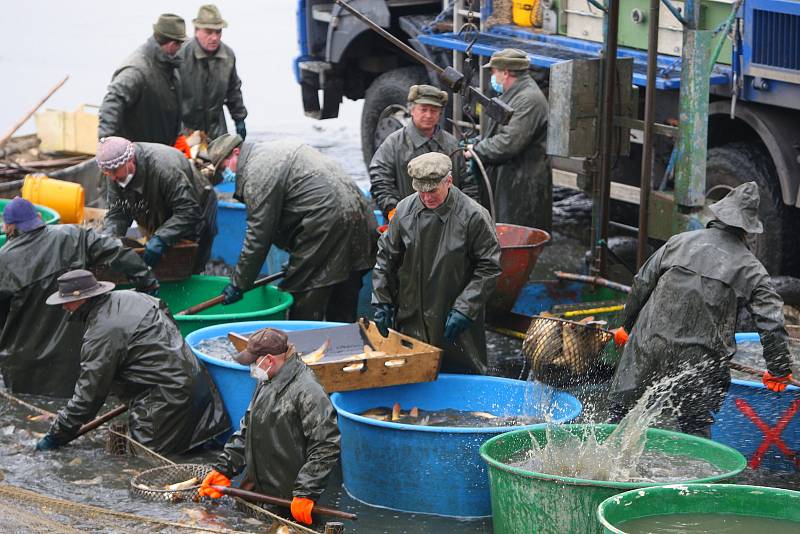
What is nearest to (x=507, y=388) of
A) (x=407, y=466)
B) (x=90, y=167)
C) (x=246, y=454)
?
(x=407, y=466)

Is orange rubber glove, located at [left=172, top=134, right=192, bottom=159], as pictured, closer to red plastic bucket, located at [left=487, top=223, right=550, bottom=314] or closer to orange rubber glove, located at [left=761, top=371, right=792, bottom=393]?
red plastic bucket, located at [left=487, top=223, right=550, bottom=314]

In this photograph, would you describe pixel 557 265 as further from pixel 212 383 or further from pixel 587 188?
pixel 212 383

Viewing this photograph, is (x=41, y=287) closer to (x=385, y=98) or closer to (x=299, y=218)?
(x=299, y=218)

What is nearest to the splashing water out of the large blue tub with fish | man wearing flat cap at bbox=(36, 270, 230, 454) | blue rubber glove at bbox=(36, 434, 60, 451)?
the large blue tub with fish

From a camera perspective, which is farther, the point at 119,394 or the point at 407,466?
the point at 119,394

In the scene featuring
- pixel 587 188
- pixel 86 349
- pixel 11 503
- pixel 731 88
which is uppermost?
pixel 731 88

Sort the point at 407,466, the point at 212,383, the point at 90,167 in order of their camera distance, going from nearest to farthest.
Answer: the point at 407,466 → the point at 212,383 → the point at 90,167

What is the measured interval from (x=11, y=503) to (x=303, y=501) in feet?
4.57

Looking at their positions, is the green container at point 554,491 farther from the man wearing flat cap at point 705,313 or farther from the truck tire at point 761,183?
the truck tire at point 761,183

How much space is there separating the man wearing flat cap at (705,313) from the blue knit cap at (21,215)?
3899mm

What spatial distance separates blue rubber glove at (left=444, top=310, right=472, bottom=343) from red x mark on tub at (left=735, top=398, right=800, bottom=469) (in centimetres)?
151

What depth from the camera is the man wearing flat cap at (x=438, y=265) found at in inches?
277

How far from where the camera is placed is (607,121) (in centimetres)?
906

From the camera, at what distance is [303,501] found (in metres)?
5.84
